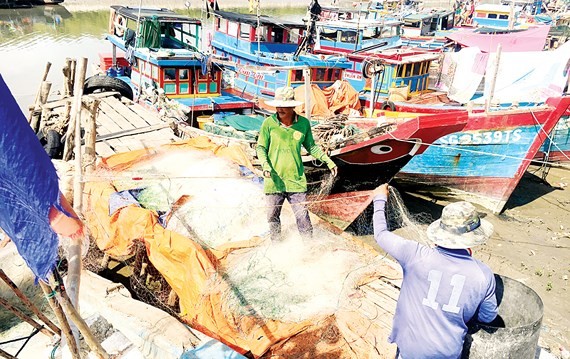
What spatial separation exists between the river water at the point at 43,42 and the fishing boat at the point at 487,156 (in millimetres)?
7463

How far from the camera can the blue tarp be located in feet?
6.67

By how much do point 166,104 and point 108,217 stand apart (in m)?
4.97

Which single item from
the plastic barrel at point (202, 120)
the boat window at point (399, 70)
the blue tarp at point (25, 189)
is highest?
the blue tarp at point (25, 189)

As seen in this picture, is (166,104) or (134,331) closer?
(134,331)

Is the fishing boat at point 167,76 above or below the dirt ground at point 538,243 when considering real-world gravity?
above

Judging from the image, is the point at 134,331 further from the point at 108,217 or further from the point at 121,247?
the point at 108,217

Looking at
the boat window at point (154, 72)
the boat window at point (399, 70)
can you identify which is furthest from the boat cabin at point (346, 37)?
the boat window at point (154, 72)

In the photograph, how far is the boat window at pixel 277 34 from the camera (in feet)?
43.6

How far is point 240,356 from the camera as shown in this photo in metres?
3.40

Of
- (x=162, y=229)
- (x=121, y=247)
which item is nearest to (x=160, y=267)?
(x=162, y=229)

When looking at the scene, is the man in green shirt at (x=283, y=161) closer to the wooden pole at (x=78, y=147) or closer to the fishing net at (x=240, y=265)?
the fishing net at (x=240, y=265)

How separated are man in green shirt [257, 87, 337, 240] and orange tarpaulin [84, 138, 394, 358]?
47 cm

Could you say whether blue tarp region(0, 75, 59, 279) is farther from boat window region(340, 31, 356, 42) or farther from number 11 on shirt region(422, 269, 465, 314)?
boat window region(340, 31, 356, 42)

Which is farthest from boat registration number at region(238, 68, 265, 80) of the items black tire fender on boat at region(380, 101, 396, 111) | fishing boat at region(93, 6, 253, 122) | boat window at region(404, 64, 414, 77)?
boat window at region(404, 64, 414, 77)
